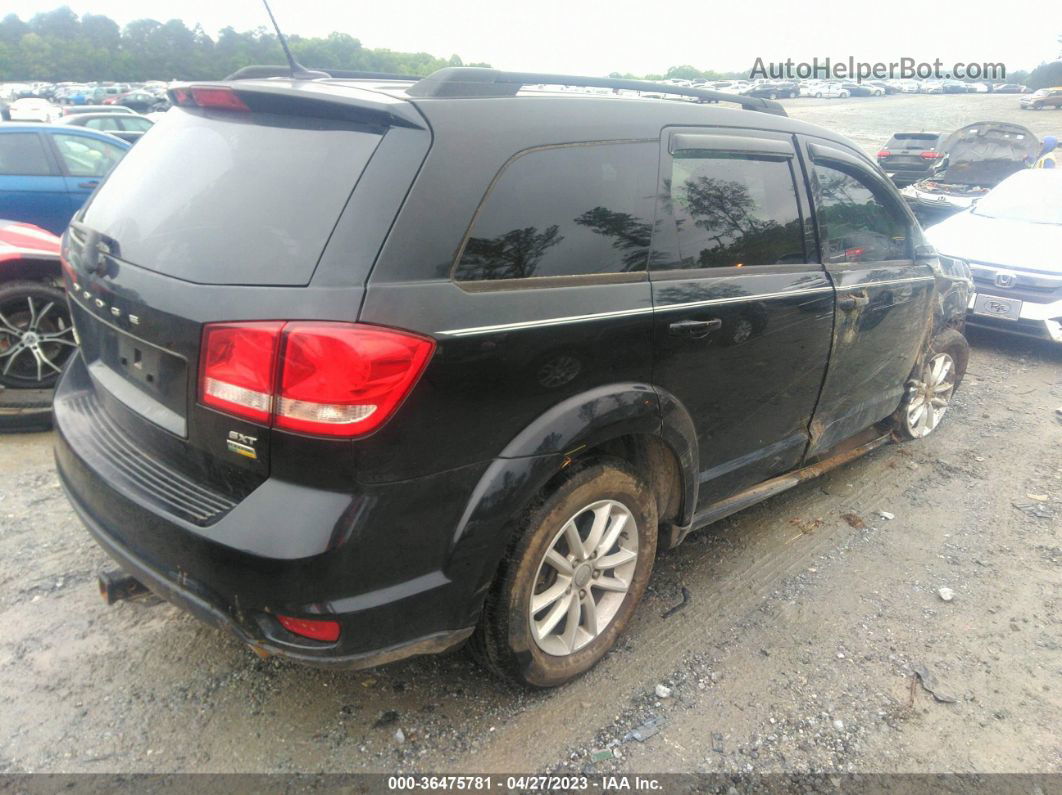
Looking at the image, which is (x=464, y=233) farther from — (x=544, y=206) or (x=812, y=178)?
(x=812, y=178)

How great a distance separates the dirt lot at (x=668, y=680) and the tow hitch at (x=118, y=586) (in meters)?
0.32

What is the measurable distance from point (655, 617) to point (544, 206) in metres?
1.70

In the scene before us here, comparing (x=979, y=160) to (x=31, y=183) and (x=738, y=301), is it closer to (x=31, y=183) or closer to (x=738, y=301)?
(x=738, y=301)

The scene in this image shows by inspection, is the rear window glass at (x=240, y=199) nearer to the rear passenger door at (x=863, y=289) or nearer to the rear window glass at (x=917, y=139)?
the rear passenger door at (x=863, y=289)

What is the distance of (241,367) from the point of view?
185 cm

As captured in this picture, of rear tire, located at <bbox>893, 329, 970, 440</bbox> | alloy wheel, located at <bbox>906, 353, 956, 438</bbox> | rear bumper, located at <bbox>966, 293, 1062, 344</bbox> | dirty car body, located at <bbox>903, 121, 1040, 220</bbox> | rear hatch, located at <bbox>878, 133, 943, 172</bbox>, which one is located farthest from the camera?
rear hatch, located at <bbox>878, 133, 943, 172</bbox>

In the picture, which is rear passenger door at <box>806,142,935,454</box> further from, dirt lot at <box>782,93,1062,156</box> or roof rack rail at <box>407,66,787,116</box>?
dirt lot at <box>782,93,1062,156</box>

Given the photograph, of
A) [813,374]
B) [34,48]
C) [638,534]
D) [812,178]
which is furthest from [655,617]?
[34,48]

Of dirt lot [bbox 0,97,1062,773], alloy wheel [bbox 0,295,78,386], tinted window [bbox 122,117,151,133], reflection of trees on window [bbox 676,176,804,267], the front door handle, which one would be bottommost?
dirt lot [bbox 0,97,1062,773]

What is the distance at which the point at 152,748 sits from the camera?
2252mm

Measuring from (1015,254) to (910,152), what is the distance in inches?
405

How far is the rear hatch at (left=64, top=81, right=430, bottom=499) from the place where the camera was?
73.8 inches

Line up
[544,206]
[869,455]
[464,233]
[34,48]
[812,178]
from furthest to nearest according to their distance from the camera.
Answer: [34,48] → [869,455] → [812,178] → [544,206] → [464,233]

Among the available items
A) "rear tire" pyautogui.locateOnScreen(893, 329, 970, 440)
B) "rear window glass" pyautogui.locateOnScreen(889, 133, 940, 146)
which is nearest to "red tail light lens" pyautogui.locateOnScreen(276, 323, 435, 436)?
"rear tire" pyautogui.locateOnScreen(893, 329, 970, 440)
